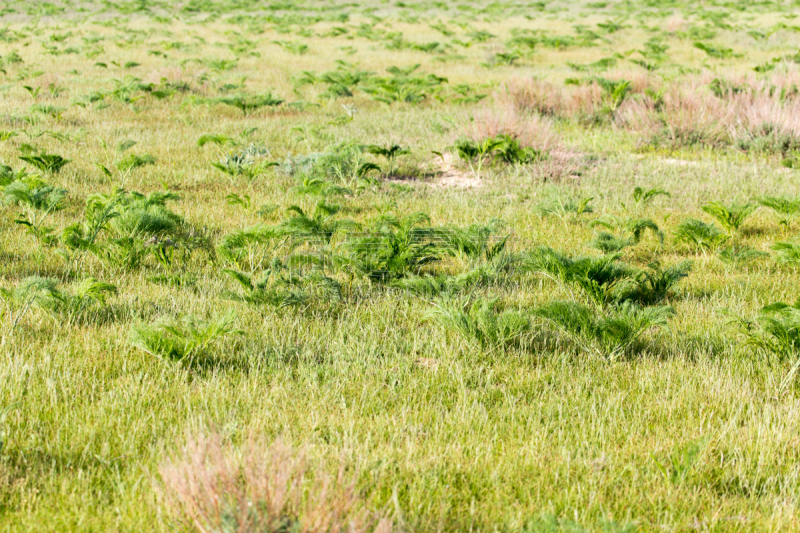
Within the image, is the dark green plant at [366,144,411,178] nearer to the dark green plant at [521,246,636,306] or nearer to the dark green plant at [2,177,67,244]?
the dark green plant at [2,177,67,244]

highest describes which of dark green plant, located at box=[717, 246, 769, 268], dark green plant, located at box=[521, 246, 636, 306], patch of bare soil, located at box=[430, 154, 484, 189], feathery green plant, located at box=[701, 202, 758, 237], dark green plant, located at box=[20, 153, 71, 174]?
dark green plant, located at box=[20, 153, 71, 174]

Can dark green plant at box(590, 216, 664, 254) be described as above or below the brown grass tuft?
below

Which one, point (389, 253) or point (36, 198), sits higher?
point (36, 198)

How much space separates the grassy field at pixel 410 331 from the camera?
8.01 feet

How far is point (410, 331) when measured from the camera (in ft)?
13.1

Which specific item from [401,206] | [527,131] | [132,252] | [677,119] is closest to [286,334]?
[132,252]

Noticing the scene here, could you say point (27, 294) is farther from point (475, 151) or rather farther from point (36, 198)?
point (475, 151)

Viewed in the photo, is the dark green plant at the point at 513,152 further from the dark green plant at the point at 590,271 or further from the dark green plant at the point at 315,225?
the dark green plant at the point at 590,271

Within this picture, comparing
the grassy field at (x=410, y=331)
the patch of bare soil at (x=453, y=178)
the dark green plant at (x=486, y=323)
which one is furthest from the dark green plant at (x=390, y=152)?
the dark green plant at (x=486, y=323)

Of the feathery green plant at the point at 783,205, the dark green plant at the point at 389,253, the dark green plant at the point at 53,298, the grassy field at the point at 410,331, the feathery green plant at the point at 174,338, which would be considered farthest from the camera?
the feathery green plant at the point at 783,205

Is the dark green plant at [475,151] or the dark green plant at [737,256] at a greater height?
the dark green plant at [475,151]

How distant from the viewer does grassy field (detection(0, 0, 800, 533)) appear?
244 cm

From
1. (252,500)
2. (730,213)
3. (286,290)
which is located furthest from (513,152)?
(252,500)

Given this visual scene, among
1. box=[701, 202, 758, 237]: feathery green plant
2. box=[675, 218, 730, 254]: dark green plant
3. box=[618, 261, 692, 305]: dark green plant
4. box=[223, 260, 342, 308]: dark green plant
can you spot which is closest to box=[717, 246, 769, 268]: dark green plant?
box=[675, 218, 730, 254]: dark green plant
